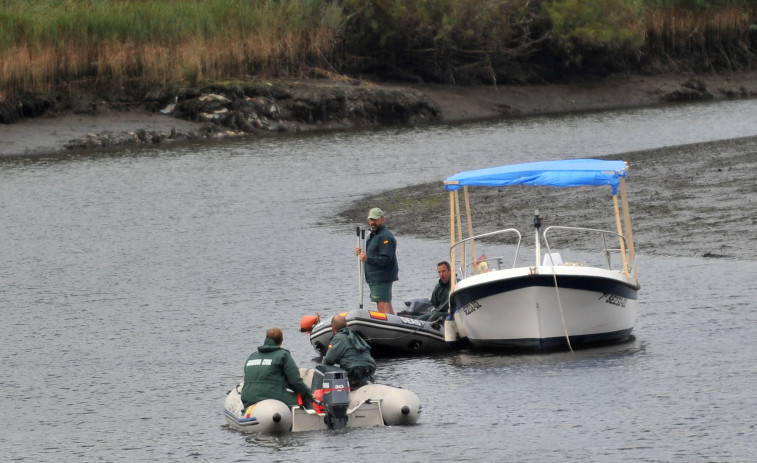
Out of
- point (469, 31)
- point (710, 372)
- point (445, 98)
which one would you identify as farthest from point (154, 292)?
point (469, 31)

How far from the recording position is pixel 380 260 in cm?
1697

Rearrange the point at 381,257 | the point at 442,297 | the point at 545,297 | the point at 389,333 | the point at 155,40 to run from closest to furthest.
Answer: the point at 545,297
the point at 389,333
the point at 381,257
the point at 442,297
the point at 155,40

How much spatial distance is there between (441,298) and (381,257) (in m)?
1.15

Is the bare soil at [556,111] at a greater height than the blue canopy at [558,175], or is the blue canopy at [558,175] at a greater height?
the blue canopy at [558,175]

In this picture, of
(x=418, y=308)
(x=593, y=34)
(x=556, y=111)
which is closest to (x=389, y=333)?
(x=418, y=308)

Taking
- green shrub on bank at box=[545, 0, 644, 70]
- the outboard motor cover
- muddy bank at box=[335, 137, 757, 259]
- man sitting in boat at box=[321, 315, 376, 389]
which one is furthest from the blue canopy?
green shrub on bank at box=[545, 0, 644, 70]

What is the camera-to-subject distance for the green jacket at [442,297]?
1734 centimetres

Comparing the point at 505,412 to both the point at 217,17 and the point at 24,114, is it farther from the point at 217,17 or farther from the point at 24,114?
the point at 217,17

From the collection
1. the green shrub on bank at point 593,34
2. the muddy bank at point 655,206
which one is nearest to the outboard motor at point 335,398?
the muddy bank at point 655,206

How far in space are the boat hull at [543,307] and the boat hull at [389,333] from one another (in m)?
0.54

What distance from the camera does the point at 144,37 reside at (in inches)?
1964

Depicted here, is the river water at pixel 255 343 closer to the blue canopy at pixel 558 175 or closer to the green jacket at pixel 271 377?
the green jacket at pixel 271 377

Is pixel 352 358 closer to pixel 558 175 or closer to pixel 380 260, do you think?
pixel 380 260

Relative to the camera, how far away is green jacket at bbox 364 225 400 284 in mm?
16906
